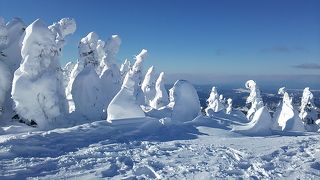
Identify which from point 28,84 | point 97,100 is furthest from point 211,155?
point 97,100

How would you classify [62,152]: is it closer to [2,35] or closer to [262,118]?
[262,118]

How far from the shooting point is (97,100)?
2941 cm

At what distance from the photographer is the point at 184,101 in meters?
21.9

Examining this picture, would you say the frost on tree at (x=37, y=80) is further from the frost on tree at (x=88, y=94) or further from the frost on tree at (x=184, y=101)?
the frost on tree at (x=184, y=101)

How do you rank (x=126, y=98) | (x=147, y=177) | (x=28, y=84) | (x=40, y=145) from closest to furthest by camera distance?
1. (x=147, y=177)
2. (x=40, y=145)
3. (x=126, y=98)
4. (x=28, y=84)

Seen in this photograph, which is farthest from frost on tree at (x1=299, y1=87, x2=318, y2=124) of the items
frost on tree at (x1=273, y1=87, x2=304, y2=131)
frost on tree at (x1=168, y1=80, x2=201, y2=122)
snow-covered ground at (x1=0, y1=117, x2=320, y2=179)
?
snow-covered ground at (x1=0, y1=117, x2=320, y2=179)

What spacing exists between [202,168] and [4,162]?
19.6 ft

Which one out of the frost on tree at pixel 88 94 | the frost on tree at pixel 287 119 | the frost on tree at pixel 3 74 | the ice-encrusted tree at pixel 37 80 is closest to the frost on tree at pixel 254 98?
A: the frost on tree at pixel 287 119

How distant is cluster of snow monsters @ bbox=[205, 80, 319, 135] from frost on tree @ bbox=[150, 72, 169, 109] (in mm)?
11380

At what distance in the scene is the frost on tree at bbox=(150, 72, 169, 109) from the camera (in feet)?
161

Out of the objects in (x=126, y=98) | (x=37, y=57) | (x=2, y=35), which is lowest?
(x=126, y=98)

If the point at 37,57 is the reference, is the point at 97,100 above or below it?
below

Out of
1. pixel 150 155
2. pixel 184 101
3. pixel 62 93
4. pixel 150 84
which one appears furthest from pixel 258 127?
pixel 150 84

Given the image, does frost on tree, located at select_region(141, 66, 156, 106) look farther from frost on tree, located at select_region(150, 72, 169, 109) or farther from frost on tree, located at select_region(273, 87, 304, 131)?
frost on tree, located at select_region(273, 87, 304, 131)
